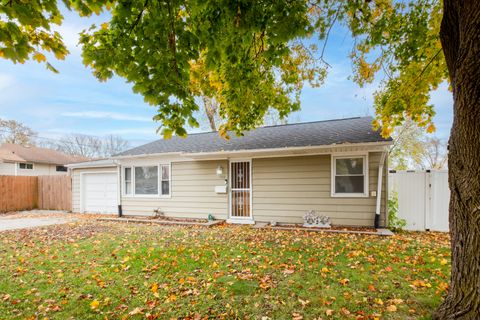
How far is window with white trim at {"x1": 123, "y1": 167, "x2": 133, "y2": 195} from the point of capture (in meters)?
11.5

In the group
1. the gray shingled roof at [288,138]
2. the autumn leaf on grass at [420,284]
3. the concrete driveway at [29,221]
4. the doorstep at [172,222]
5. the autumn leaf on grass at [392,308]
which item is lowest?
the concrete driveway at [29,221]

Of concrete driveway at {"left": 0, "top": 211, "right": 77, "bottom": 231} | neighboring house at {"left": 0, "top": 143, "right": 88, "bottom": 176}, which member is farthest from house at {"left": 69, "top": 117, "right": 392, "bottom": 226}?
neighboring house at {"left": 0, "top": 143, "right": 88, "bottom": 176}

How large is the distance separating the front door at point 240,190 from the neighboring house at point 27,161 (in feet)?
57.1

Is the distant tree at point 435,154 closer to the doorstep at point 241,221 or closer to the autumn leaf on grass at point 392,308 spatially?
the doorstep at point 241,221

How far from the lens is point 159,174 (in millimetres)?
10883

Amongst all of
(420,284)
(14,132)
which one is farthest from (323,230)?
(14,132)

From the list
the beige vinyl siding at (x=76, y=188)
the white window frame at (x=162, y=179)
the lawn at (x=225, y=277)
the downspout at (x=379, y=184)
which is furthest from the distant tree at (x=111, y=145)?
the downspout at (x=379, y=184)

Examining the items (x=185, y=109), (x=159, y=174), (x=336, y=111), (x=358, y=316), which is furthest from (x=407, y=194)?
(x=336, y=111)

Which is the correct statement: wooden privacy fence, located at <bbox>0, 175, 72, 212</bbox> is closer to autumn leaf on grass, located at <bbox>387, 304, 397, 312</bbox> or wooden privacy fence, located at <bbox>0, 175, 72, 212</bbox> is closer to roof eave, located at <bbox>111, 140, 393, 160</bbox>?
roof eave, located at <bbox>111, 140, 393, 160</bbox>

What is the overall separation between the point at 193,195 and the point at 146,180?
2.47 metres

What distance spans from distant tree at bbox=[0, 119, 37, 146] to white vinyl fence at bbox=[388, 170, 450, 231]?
33629 mm

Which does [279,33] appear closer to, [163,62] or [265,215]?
[163,62]

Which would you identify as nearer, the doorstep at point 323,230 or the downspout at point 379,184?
the doorstep at point 323,230

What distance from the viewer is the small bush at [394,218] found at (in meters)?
7.74
